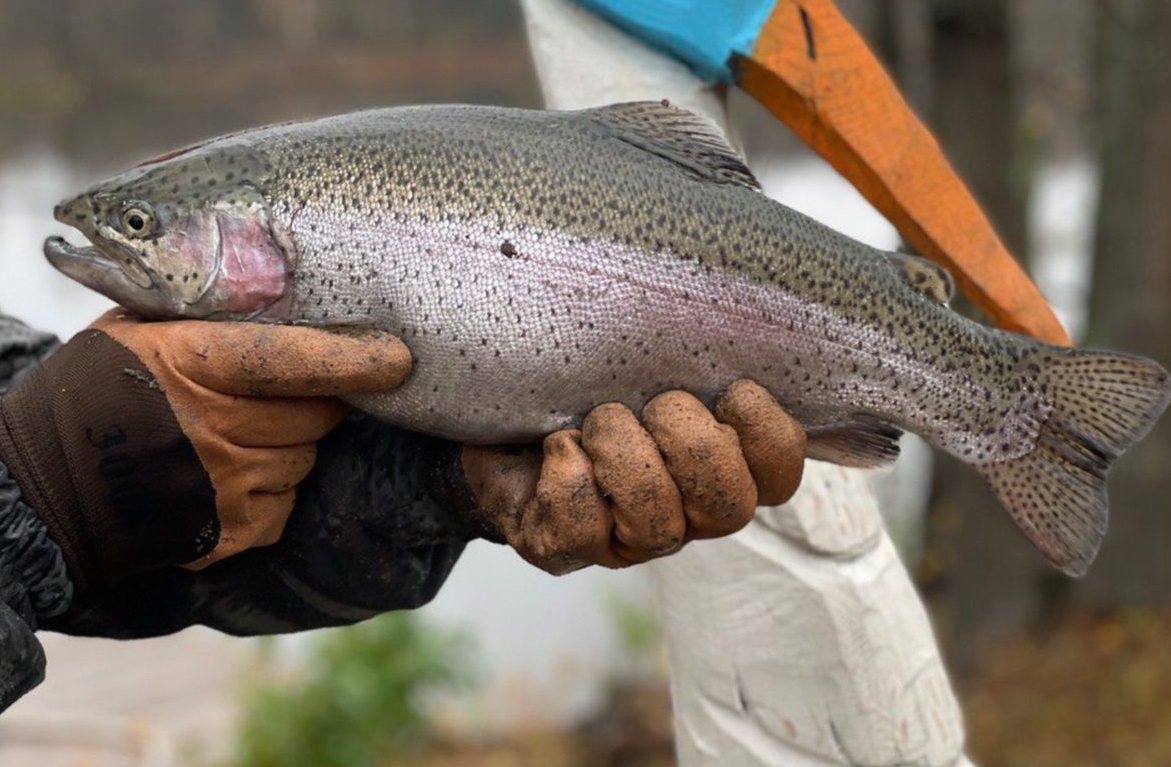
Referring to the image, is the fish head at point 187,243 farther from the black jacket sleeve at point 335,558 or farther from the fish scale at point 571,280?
the black jacket sleeve at point 335,558

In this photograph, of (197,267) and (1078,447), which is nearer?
(197,267)

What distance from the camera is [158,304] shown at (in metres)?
1.99

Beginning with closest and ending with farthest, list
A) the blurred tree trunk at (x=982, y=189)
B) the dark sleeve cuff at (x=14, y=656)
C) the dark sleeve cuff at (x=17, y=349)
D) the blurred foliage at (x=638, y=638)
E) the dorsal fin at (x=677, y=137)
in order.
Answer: the dark sleeve cuff at (x=14, y=656), the dorsal fin at (x=677, y=137), the dark sleeve cuff at (x=17, y=349), the blurred tree trunk at (x=982, y=189), the blurred foliage at (x=638, y=638)

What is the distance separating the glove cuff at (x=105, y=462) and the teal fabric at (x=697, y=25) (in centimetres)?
111

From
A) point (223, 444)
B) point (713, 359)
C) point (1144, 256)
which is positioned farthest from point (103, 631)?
point (1144, 256)

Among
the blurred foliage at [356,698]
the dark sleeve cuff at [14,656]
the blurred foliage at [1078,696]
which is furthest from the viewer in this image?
the blurred foliage at [1078,696]

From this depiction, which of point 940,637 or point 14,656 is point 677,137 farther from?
point 940,637

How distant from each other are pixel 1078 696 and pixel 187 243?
5.32m

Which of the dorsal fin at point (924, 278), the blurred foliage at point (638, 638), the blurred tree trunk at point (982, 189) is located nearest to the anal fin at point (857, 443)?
the dorsal fin at point (924, 278)

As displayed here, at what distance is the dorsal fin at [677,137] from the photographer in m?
2.11

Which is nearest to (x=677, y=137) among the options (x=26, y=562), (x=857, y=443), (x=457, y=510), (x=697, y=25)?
(x=697, y=25)

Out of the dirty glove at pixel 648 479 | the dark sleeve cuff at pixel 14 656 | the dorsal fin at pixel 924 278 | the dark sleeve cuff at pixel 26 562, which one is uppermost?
→ the dorsal fin at pixel 924 278

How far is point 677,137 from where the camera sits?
7.02 feet

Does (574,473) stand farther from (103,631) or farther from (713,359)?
(103,631)
